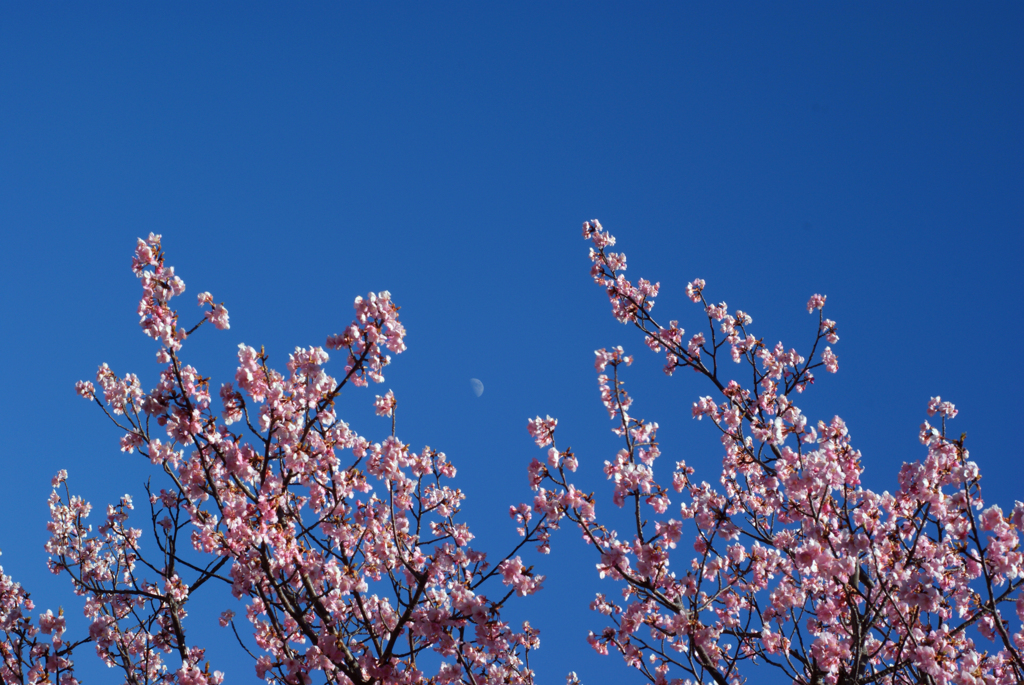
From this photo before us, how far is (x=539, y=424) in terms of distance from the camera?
727cm

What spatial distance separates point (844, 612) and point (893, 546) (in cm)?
100

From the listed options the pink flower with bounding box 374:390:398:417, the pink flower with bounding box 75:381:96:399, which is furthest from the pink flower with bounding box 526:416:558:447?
the pink flower with bounding box 75:381:96:399

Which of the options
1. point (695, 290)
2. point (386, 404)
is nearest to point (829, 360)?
point (695, 290)

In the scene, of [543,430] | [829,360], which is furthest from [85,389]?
[829,360]

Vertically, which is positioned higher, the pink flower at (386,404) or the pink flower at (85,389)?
the pink flower at (85,389)

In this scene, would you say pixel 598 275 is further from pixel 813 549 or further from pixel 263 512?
pixel 263 512

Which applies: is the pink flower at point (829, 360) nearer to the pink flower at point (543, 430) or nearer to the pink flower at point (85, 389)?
the pink flower at point (543, 430)

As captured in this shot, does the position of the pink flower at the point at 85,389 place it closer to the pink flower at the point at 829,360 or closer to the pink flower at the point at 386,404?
the pink flower at the point at 386,404

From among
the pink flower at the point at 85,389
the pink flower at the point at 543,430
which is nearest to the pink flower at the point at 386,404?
the pink flower at the point at 543,430

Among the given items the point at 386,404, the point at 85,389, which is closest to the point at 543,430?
the point at 386,404

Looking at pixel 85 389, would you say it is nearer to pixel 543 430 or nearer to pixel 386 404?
pixel 386 404

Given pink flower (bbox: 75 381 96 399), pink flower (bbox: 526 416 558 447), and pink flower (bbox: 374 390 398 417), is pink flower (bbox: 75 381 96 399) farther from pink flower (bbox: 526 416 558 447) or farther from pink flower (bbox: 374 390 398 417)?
pink flower (bbox: 526 416 558 447)

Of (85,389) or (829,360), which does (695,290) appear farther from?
(85,389)

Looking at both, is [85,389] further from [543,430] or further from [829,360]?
[829,360]
